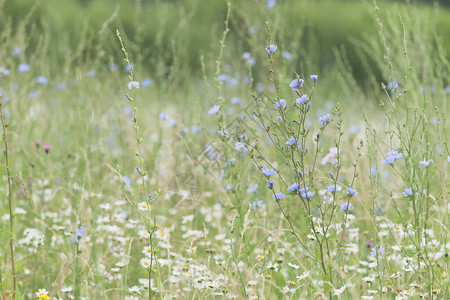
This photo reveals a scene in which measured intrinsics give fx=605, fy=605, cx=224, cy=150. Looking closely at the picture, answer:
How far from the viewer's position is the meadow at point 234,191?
196cm

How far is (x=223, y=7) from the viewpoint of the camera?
10266mm

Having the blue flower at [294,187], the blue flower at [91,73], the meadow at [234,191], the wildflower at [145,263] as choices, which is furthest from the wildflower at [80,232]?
the blue flower at [91,73]

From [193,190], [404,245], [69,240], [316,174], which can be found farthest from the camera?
[316,174]

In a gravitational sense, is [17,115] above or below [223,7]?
below

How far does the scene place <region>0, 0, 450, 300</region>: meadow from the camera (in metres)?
1.96

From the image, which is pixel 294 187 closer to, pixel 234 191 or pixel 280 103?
pixel 280 103

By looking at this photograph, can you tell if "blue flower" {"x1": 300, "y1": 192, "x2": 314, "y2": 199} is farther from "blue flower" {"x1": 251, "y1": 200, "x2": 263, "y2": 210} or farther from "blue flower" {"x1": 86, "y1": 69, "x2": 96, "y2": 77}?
"blue flower" {"x1": 86, "y1": 69, "x2": 96, "y2": 77}

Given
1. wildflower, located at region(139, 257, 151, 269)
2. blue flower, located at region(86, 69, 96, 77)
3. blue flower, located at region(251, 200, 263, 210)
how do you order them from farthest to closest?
blue flower, located at region(86, 69, 96, 77)
blue flower, located at region(251, 200, 263, 210)
wildflower, located at region(139, 257, 151, 269)

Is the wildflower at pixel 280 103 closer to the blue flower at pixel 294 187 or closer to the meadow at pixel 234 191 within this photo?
the meadow at pixel 234 191

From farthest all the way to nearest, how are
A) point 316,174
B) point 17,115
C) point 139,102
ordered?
point 139,102
point 17,115
point 316,174

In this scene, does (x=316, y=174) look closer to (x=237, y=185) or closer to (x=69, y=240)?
(x=237, y=185)

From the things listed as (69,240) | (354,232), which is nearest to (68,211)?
(69,240)

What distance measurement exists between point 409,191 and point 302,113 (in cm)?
43

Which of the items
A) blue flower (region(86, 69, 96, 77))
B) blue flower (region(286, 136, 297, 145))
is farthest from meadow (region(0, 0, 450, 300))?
blue flower (region(86, 69, 96, 77))
